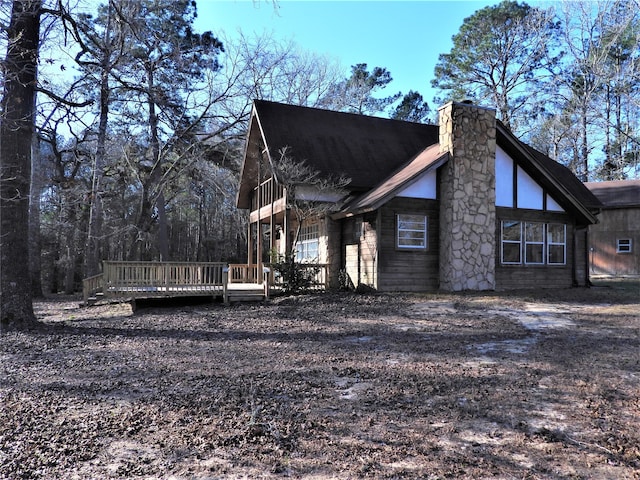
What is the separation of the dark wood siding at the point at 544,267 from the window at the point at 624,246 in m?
10.6

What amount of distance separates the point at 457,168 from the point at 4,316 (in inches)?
462

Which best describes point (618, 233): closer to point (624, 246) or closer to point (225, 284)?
point (624, 246)

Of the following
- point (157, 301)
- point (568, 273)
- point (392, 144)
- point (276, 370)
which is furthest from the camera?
point (392, 144)

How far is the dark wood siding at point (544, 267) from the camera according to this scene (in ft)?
48.2

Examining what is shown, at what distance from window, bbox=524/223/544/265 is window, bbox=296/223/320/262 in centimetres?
694

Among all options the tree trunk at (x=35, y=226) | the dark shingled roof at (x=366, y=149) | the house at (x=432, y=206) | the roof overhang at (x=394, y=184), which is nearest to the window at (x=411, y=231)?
the house at (x=432, y=206)

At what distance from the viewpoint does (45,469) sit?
3.08m

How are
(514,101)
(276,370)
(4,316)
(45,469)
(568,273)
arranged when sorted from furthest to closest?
(514,101) → (568,273) → (4,316) → (276,370) → (45,469)

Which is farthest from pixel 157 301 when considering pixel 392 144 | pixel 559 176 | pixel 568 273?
pixel 559 176

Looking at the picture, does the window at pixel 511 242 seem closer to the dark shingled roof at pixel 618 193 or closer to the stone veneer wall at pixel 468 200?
the stone veneer wall at pixel 468 200

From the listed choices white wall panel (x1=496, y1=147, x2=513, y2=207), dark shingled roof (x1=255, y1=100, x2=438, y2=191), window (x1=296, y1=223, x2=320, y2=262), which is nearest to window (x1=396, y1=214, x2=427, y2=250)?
dark shingled roof (x1=255, y1=100, x2=438, y2=191)

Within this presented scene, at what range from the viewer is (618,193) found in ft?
85.0

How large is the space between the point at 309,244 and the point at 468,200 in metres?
6.26

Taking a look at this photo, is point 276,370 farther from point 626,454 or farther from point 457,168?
point 457,168
